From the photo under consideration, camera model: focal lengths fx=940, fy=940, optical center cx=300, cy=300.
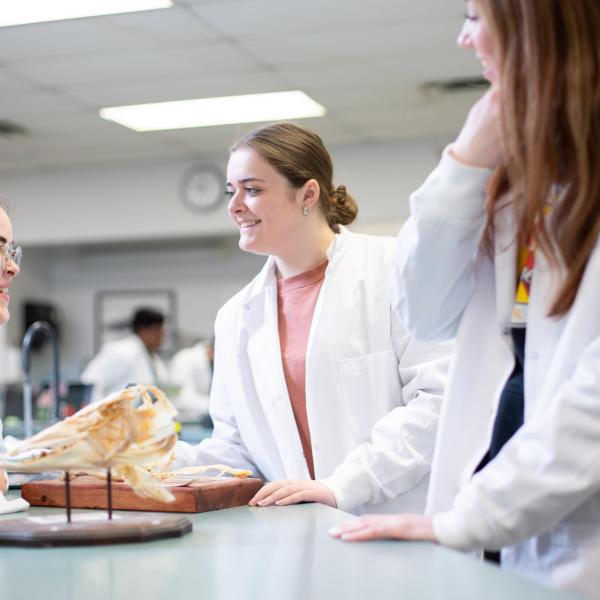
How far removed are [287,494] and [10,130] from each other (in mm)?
5406

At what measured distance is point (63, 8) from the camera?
4164 millimetres

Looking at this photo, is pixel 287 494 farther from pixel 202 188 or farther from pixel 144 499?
pixel 202 188

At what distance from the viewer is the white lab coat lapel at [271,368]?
209 cm

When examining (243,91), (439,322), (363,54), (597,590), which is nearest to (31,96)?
(243,91)

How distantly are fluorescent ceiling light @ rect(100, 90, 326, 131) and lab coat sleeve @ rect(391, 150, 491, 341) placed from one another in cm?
430

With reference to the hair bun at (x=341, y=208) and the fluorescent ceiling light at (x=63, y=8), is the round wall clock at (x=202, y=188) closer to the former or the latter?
the fluorescent ceiling light at (x=63, y=8)

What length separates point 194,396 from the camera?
22.2 feet

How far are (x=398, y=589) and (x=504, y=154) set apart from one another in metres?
0.57

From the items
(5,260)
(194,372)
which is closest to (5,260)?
(5,260)

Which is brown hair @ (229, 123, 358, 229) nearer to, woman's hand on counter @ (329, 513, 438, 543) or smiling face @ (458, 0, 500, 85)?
smiling face @ (458, 0, 500, 85)

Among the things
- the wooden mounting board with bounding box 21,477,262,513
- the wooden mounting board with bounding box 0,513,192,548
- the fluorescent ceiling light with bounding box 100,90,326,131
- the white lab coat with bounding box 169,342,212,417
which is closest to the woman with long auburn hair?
the wooden mounting board with bounding box 0,513,192,548

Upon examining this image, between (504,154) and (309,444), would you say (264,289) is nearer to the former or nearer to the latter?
(309,444)

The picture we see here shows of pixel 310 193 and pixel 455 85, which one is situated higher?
pixel 455 85

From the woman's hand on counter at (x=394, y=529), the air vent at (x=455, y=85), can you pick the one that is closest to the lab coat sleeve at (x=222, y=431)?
the woman's hand on counter at (x=394, y=529)
